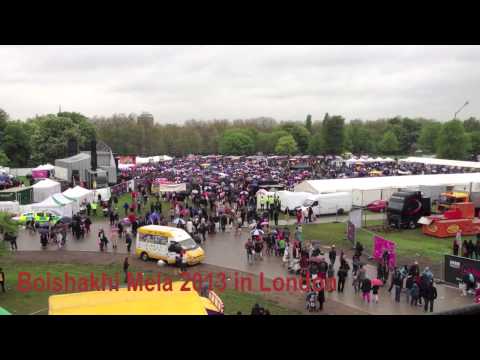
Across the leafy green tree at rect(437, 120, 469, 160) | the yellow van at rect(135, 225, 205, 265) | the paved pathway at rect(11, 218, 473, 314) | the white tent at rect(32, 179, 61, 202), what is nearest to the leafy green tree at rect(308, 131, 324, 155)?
the leafy green tree at rect(437, 120, 469, 160)

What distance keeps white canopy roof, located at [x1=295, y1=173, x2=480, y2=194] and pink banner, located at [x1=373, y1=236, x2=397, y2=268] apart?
12711mm

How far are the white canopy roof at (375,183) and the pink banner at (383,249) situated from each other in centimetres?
1271

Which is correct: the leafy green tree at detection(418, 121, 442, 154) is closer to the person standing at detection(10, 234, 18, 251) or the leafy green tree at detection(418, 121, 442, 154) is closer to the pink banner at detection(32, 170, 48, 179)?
the pink banner at detection(32, 170, 48, 179)

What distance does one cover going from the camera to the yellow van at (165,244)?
18125 millimetres

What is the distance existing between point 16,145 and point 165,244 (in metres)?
57.6

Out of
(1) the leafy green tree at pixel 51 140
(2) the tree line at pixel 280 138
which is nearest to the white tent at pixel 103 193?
(1) the leafy green tree at pixel 51 140

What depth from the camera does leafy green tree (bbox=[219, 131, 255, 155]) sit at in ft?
334

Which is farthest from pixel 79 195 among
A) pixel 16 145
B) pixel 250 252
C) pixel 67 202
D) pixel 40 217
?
pixel 16 145

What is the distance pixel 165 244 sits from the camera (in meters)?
18.4

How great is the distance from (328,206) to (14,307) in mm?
20591

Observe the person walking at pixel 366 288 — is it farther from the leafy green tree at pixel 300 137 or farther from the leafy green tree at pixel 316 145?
the leafy green tree at pixel 300 137

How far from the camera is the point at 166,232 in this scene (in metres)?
18.4
